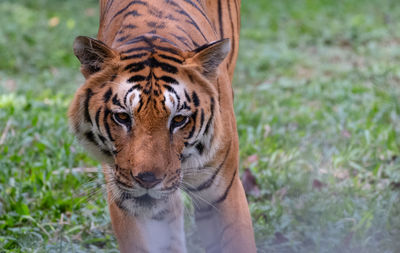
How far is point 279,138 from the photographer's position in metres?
4.66

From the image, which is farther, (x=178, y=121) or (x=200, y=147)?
(x=200, y=147)

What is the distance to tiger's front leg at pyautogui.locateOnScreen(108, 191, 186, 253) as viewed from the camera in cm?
268

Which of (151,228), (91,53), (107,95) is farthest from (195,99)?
(151,228)

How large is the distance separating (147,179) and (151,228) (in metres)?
0.71

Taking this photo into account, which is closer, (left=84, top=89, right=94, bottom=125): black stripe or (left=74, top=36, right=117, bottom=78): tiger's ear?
(left=74, top=36, right=117, bottom=78): tiger's ear

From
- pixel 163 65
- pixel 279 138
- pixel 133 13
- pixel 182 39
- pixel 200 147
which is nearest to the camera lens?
pixel 163 65

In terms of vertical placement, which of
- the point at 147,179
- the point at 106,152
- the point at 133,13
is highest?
the point at 133,13

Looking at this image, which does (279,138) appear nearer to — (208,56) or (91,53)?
(208,56)

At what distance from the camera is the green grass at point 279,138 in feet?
11.2

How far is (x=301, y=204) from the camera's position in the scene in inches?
142

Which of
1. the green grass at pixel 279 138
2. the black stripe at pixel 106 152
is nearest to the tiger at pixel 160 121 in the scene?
the black stripe at pixel 106 152

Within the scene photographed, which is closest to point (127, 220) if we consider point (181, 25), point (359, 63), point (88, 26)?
point (181, 25)

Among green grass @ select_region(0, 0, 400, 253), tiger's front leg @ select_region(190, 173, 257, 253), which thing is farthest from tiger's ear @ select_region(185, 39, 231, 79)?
green grass @ select_region(0, 0, 400, 253)

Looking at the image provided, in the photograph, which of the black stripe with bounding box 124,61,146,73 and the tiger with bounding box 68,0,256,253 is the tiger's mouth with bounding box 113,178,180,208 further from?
the black stripe with bounding box 124,61,146,73
